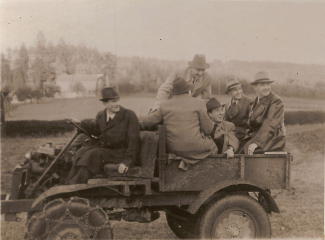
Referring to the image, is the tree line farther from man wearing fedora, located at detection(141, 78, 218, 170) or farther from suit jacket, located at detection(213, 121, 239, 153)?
man wearing fedora, located at detection(141, 78, 218, 170)

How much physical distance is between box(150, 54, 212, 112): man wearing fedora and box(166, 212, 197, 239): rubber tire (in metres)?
1.93

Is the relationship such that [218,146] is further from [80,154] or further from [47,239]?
[47,239]

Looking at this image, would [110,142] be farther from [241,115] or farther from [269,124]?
[269,124]

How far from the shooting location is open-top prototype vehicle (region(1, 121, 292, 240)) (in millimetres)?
3955

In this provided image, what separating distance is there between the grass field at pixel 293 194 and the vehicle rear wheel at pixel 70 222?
40.6 inches

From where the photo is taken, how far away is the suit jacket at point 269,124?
4645mm

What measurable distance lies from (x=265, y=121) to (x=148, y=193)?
6.59 feet

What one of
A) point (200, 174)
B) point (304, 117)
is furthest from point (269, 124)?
point (304, 117)

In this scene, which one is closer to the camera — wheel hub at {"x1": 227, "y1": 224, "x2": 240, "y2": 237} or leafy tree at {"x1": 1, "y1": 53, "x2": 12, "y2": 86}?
wheel hub at {"x1": 227, "y1": 224, "x2": 240, "y2": 237}

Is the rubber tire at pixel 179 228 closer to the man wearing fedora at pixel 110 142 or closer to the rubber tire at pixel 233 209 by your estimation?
the rubber tire at pixel 233 209

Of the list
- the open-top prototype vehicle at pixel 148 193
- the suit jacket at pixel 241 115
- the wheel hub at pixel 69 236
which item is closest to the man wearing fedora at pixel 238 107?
the suit jacket at pixel 241 115

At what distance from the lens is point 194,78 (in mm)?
5117

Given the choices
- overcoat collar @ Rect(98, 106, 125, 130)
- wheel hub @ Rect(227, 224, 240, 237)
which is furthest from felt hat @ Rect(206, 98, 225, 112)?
wheel hub @ Rect(227, 224, 240, 237)

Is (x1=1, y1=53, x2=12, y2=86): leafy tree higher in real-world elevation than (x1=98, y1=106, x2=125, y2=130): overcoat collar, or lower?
higher
